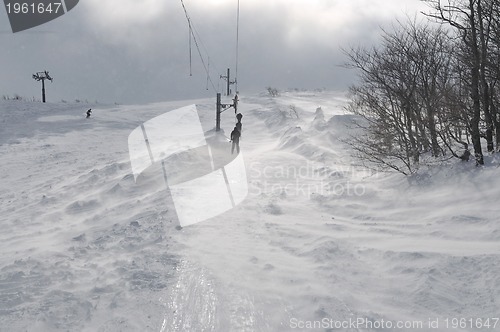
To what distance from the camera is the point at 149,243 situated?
6012mm

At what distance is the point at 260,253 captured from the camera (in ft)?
18.6

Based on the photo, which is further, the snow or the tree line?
the tree line

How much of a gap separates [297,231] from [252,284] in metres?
2.17

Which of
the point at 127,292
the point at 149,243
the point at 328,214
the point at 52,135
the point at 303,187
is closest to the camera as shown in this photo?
the point at 127,292

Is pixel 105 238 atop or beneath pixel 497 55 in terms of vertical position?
beneath

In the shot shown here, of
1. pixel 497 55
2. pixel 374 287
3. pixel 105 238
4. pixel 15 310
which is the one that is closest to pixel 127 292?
pixel 15 310

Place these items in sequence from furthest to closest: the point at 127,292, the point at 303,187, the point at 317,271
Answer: the point at 303,187 < the point at 317,271 < the point at 127,292

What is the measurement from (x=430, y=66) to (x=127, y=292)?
9.72 metres

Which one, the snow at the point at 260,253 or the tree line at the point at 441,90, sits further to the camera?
the tree line at the point at 441,90

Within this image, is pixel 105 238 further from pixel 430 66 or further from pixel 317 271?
pixel 430 66

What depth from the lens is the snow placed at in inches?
158

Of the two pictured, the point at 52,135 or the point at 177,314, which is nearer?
the point at 177,314

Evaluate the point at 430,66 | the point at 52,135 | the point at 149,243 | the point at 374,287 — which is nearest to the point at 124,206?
the point at 149,243

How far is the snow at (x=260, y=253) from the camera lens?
4.01 metres
